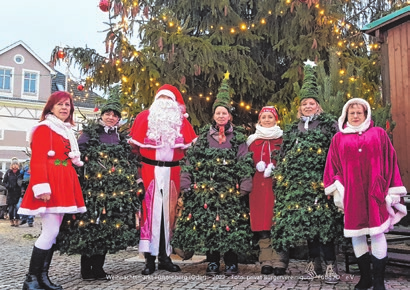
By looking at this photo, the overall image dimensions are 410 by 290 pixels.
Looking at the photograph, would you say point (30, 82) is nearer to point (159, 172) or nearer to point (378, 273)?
point (159, 172)

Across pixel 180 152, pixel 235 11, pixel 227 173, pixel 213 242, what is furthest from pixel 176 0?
pixel 213 242

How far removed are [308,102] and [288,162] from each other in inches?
30.5

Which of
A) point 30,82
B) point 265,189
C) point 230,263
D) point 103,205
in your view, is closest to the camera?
point 103,205

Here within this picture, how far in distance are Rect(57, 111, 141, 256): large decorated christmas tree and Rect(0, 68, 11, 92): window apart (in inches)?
941

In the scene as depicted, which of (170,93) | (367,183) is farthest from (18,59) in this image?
(367,183)

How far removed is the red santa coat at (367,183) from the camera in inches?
166

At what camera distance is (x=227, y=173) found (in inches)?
203

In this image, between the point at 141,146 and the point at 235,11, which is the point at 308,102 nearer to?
the point at 141,146

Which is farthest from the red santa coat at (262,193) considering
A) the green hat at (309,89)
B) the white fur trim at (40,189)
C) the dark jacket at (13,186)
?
the dark jacket at (13,186)

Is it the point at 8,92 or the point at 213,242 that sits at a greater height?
the point at 8,92

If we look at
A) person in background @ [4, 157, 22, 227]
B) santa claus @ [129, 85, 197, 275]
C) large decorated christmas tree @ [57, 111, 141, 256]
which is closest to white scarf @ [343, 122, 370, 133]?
santa claus @ [129, 85, 197, 275]

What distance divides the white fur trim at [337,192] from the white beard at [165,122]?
7.13 ft

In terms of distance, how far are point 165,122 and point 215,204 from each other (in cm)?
138

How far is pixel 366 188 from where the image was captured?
4.30m
